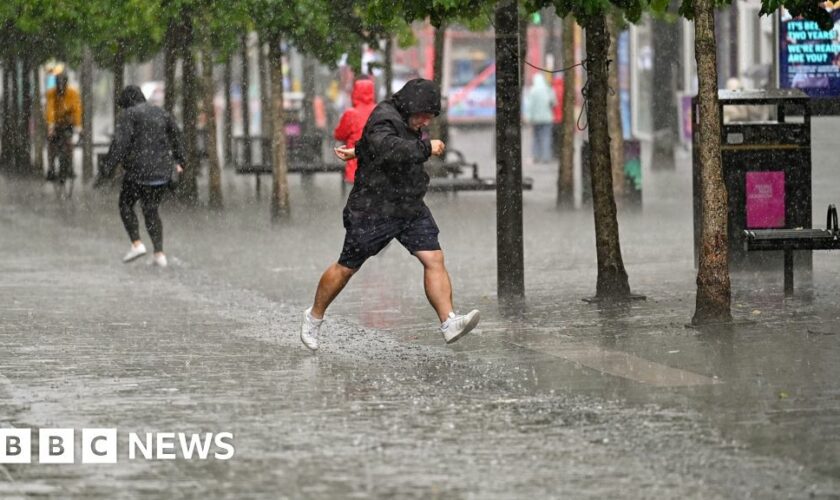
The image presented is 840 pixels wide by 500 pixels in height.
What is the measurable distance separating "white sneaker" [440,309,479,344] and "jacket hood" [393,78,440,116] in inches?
45.9

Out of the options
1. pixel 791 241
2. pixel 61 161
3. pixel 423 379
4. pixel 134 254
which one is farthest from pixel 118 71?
pixel 423 379

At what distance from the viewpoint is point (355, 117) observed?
1731 centimetres

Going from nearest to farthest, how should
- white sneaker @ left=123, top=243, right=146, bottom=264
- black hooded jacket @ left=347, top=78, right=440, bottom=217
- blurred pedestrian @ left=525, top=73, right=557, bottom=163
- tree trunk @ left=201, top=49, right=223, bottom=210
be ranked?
1. black hooded jacket @ left=347, top=78, right=440, bottom=217
2. white sneaker @ left=123, top=243, right=146, bottom=264
3. tree trunk @ left=201, top=49, right=223, bottom=210
4. blurred pedestrian @ left=525, top=73, right=557, bottom=163

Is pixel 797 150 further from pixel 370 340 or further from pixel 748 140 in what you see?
pixel 370 340

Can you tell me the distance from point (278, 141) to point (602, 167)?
9.72 m

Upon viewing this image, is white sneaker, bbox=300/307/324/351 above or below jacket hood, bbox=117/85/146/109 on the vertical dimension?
below

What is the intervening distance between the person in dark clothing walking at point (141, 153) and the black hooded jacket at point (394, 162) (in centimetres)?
648

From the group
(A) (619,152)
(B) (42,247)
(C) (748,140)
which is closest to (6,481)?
(C) (748,140)

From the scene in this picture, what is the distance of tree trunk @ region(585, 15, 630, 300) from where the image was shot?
1307cm

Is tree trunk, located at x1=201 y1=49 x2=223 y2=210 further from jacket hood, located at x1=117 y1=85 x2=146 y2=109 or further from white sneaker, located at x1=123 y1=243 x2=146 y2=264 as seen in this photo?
white sneaker, located at x1=123 y1=243 x2=146 y2=264

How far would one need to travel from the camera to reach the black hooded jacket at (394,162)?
10641mm

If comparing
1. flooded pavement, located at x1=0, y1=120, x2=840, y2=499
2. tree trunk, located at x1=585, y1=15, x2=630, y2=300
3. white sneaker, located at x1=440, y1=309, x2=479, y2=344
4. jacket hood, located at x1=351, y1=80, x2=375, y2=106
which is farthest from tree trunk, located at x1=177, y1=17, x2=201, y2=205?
white sneaker, located at x1=440, y1=309, x2=479, y2=344

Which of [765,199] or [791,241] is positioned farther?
[765,199]

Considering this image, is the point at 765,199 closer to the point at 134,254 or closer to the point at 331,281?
the point at 331,281
